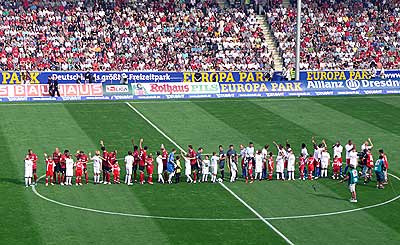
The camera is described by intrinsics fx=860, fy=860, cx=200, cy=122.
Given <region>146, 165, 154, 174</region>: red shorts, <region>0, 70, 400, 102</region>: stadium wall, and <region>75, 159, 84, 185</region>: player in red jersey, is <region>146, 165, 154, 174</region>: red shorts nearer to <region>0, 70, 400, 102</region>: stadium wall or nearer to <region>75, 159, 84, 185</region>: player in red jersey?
<region>75, 159, 84, 185</region>: player in red jersey

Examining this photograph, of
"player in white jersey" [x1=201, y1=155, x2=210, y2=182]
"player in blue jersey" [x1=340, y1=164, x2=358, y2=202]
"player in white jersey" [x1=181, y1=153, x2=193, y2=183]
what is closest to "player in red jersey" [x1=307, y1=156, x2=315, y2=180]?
"player in blue jersey" [x1=340, y1=164, x2=358, y2=202]

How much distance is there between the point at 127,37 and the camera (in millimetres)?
63781

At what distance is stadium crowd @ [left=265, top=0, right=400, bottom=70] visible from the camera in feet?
217

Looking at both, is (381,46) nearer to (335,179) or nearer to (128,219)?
(335,179)

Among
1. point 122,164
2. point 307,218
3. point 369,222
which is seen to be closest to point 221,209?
point 307,218

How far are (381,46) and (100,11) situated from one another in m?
22.4

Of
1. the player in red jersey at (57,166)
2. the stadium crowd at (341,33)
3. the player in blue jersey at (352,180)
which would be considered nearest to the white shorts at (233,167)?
the player in blue jersey at (352,180)

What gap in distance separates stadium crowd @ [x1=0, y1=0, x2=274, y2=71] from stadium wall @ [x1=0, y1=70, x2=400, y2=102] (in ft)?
8.79

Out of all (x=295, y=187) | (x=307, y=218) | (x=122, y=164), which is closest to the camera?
(x=307, y=218)

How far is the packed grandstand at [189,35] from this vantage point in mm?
61297

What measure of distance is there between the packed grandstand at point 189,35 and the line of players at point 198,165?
2605cm

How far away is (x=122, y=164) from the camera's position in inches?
1474

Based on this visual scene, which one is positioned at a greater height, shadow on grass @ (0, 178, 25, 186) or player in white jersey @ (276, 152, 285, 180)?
player in white jersey @ (276, 152, 285, 180)

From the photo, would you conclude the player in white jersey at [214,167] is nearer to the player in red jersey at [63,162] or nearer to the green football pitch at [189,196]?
the green football pitch at [189,196]
